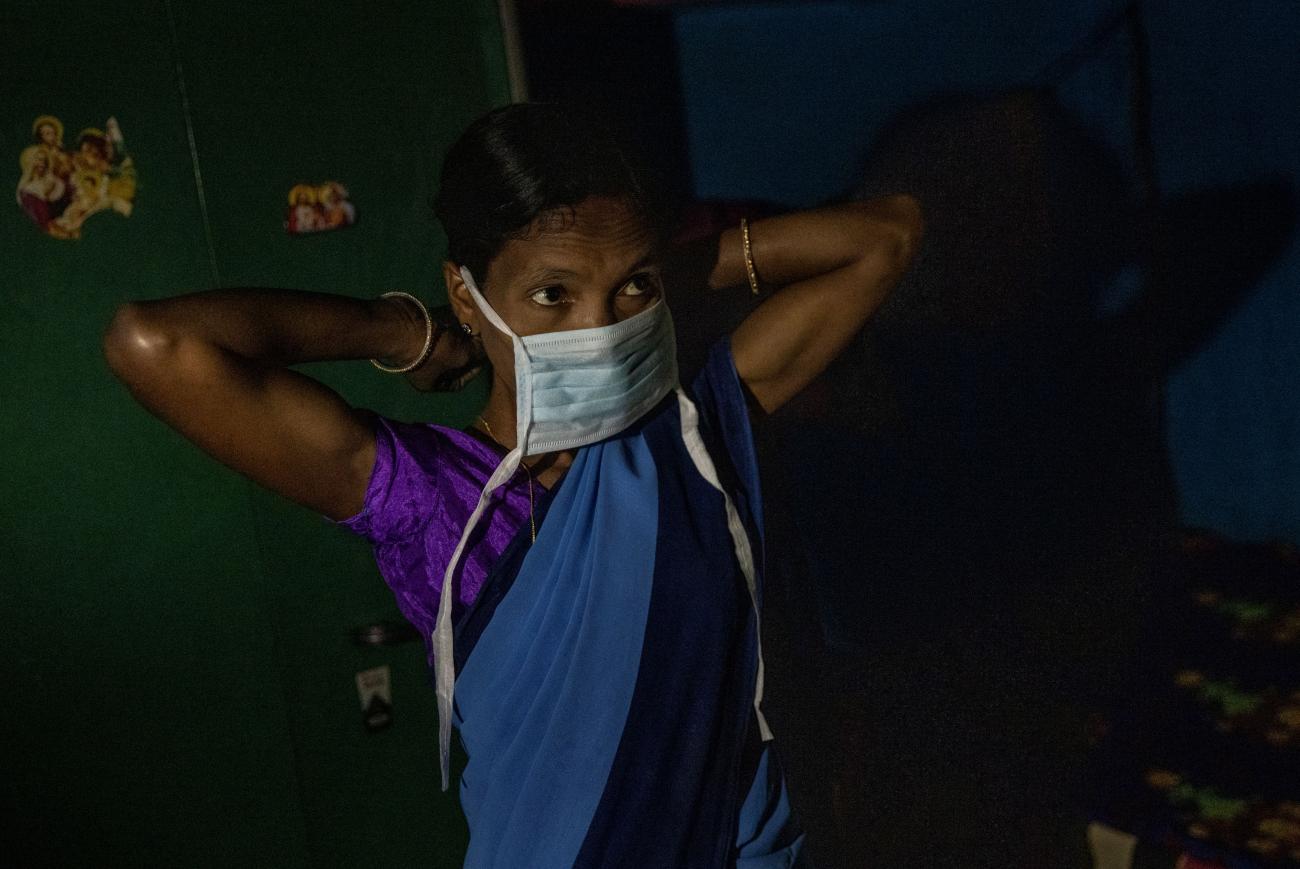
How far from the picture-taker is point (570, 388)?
1.05 m

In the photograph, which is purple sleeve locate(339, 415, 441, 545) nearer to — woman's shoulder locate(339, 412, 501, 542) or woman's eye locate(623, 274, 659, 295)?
woman's shoulder locate(339, 412, 501, 542)

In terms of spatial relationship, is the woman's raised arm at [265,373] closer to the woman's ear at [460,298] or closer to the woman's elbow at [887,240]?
the woman's ear at [460,298]

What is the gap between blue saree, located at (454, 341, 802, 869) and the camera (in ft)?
3.48

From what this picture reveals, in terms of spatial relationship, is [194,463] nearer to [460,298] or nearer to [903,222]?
[460,298]

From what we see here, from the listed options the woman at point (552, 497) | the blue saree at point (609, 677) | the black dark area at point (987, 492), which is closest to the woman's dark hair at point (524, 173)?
the woman at point (552, 497)

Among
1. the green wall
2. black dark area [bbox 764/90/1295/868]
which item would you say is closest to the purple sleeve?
the green wall

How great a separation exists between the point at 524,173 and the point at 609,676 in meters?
0.55

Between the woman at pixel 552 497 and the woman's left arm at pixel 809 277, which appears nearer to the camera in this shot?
the woman at pixel 552 497

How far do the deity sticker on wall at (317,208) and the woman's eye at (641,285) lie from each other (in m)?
0.82

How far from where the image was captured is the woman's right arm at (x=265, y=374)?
901mm

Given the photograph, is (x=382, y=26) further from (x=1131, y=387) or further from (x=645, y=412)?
(x=1131, y=387)

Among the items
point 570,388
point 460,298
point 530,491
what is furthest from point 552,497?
point 460,298

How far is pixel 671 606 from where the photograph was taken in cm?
109

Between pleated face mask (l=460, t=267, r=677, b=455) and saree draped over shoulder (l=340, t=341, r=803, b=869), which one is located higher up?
pleated face mask (l=460, t=267, r=677, b=455)
